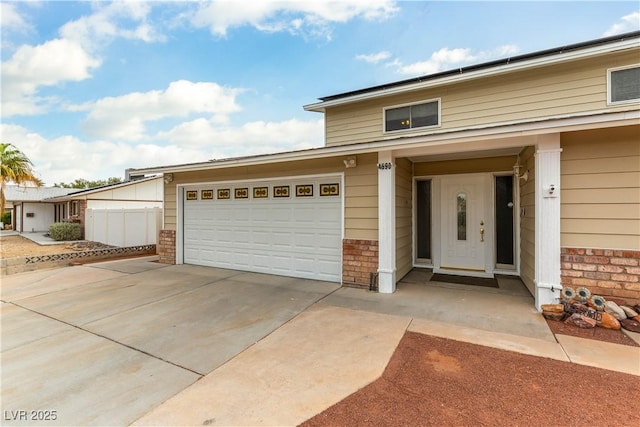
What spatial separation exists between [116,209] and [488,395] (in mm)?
14375

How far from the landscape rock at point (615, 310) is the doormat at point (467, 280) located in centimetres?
178

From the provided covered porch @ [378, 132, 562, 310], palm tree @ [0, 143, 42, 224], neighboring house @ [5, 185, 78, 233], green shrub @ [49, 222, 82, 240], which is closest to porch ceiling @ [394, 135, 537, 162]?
covered porch @ [378, 132, 562, 310]

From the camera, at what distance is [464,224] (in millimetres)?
6629

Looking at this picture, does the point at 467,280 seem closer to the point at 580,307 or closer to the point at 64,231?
the point at 580,307

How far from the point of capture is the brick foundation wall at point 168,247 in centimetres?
831

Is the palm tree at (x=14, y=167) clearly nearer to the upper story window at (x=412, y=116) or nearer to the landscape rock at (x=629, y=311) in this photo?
the upper story window at (x=412, y=116)

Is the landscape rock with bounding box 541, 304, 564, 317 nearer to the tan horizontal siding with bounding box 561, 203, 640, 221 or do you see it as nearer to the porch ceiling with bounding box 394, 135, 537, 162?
the tan horizontal siding with bounding box 561, 203, 640, 221

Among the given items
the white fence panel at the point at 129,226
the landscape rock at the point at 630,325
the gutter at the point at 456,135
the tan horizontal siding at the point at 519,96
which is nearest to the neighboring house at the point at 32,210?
the white fence panel at the point at 129,226

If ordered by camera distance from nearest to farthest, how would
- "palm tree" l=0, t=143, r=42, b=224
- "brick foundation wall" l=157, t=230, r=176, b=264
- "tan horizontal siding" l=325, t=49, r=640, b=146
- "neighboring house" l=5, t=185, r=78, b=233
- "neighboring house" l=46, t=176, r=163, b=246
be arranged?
"tan horizontal siding" l=325, t=49, r=640, b=146
"brick foundation wall" l=157, t=230, r=176, b=264
"neighboring house" l=46, t=176, r=163, b=246
"palm tree" l=0, t=143, r=42, b=224
"neighboring house" l=5, t=185, r=78, b=233

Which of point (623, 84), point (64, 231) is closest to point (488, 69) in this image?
point (623, 84)

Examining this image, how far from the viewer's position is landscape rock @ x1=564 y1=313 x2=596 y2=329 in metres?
3.61

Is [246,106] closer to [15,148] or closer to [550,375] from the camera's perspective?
[15,148]

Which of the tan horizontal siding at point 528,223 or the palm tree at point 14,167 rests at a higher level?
the palm tree at point 14,167

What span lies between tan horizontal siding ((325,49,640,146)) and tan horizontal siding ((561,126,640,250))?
2401mm
